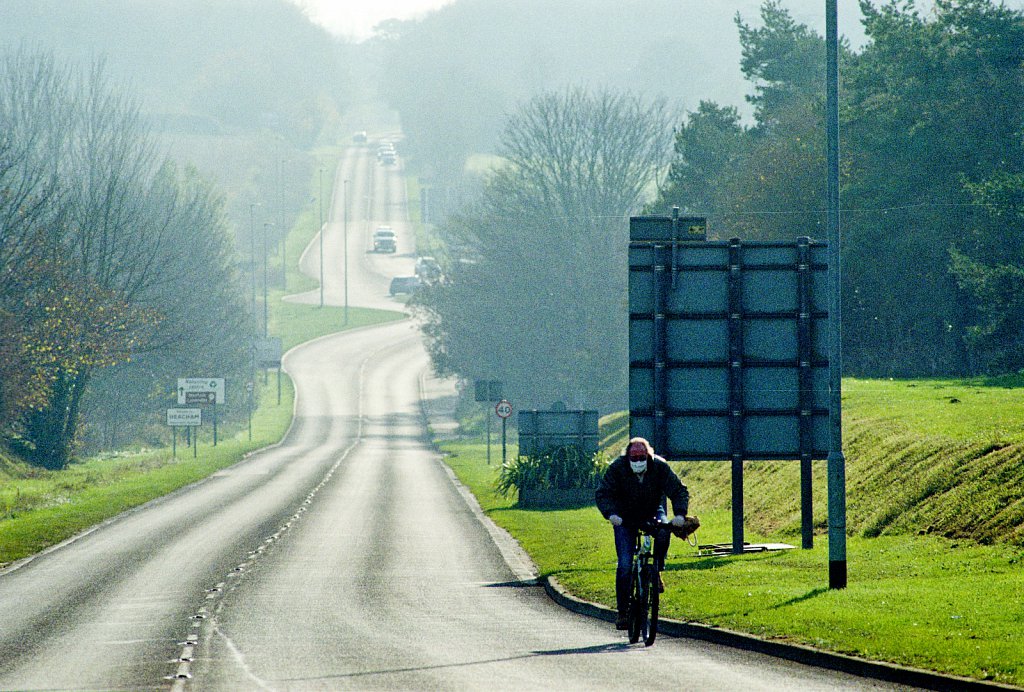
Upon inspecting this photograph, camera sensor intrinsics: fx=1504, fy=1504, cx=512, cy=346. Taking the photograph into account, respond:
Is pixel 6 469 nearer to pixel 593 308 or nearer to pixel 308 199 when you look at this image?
pixel 593 308

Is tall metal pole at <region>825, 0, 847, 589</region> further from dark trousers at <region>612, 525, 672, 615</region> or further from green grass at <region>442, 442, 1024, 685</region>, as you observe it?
dark trousers at <region>612, 525, 672, 615</region>

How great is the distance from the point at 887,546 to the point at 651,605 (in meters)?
9.07

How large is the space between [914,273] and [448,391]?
2377 inches

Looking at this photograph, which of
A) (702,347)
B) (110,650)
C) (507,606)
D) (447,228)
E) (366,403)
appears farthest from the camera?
(366,403)

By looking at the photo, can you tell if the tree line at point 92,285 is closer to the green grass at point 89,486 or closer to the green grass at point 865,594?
the green grass at point 89,486

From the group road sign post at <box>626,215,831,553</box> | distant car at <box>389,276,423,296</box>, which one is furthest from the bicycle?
distant car at <box>389,276,423,296</box>

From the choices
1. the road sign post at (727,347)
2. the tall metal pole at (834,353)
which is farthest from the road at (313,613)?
the road sign post at (727,347)

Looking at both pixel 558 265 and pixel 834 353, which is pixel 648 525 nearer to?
pixel 834 353

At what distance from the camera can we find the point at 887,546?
23.8 m

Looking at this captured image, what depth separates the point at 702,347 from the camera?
24953mm

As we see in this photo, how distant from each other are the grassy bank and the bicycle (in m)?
1.04

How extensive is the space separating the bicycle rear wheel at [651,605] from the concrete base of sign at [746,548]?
9.28 m

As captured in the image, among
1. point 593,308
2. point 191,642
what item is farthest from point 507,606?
point 593,308

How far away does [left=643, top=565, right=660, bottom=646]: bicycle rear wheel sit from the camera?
1569 centimetres
